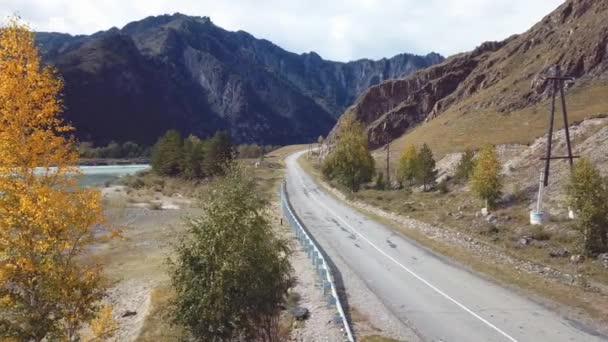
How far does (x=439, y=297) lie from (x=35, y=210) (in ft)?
52.0

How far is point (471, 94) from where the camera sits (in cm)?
12181

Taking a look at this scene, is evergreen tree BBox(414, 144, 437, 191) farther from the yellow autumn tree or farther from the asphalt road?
the yellow autumn tree

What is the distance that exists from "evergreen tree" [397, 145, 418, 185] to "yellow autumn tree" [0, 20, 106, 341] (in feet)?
181

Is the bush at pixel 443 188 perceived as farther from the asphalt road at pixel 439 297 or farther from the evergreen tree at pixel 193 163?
the evergreen tree at pixel 193 163

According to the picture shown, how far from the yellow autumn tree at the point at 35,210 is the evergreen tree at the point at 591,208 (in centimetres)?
2497

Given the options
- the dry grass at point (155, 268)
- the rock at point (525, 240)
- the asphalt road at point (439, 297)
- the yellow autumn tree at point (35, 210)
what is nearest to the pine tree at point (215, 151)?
the dry grass at point (155, 268)

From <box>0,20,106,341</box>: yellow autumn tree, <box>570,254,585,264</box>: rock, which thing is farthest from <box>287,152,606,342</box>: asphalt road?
<box>0,20,106,341</box>: yellow autumn tree

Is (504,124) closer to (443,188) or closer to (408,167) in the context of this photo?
(408,167)

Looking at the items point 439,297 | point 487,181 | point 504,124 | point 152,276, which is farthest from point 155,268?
point 504,124

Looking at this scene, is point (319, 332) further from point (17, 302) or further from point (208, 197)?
point (17, 302)

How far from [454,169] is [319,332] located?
51.9 m

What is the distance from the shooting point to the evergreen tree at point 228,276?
525 inches

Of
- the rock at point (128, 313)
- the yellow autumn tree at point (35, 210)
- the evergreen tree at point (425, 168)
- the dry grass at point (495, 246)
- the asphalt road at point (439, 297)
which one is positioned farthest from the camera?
the evergreen tree at point (425, 168)

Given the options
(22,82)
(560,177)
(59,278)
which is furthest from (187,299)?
(560,177)
